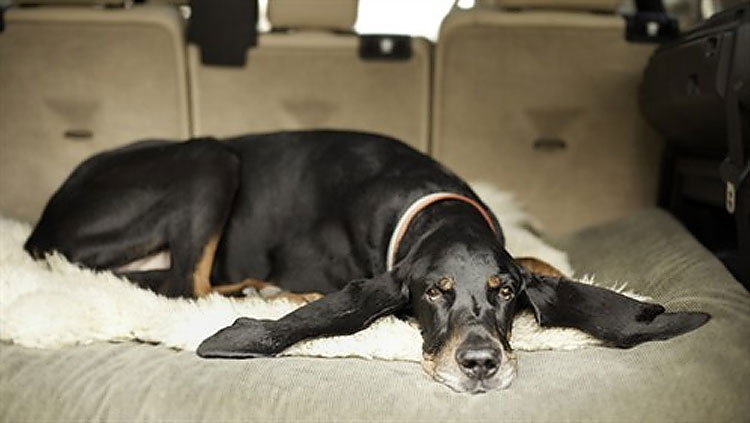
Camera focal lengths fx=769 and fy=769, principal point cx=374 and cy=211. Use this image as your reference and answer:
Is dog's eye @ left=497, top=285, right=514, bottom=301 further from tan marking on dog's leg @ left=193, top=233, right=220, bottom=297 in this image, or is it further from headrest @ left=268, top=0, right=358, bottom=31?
headrest @ left=268, top=0, right=358, bottom=31

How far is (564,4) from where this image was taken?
296 centimetres

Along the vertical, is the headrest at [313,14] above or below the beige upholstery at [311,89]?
above

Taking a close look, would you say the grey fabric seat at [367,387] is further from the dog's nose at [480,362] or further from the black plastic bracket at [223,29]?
the black plastic bracket at [223,29]

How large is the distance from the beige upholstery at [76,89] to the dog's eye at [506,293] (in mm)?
1790

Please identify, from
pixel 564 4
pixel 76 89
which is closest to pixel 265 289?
pixel 76 89

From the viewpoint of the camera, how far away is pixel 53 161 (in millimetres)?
3051

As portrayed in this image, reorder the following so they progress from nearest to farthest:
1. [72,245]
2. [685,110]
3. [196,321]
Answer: [196,321], [72,245], [685,110]

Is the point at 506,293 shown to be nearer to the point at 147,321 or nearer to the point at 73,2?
the point at 147,321

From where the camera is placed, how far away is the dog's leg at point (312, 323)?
1597 mm

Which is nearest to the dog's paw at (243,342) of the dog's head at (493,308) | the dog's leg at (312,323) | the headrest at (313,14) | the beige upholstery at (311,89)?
the dog's leg at (312,323)

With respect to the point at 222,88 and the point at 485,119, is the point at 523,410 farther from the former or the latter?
the point at 222,88

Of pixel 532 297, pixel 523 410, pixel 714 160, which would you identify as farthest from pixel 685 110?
pixel 523 410

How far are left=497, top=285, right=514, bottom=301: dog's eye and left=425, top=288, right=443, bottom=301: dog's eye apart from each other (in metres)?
0.13

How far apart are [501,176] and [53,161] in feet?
5.86
